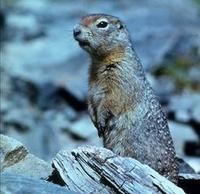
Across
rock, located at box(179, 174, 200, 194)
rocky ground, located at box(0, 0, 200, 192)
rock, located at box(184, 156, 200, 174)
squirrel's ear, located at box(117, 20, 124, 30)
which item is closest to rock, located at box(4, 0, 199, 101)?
rocky ground, located at box(0, 0, 200, 192)

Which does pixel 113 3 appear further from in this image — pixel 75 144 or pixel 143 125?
pixel 143 125

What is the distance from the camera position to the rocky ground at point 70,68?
16391 millimetres

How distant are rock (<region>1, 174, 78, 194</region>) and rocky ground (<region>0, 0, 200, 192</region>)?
6.62 metres

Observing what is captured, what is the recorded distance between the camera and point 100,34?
31.5 feet

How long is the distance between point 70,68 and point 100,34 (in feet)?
36.1

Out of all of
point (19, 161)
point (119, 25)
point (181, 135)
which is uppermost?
point (119, 25)

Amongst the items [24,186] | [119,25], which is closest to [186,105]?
[119,25]

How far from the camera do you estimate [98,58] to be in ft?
31.3

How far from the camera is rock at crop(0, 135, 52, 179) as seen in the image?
8.10 meters

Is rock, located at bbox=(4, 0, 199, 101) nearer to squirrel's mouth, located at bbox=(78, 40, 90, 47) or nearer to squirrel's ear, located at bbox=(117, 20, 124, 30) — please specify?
squirrel's ear, located at bbox=(117, 20, 124, 30)

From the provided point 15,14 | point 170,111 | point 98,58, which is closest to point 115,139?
point 98,58

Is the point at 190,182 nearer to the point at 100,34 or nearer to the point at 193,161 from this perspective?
the point at 100,34

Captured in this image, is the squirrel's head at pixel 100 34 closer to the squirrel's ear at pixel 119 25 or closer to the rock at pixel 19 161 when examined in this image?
the squirrel's ear at pixel 119 25

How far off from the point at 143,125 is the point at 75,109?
31.2ft
